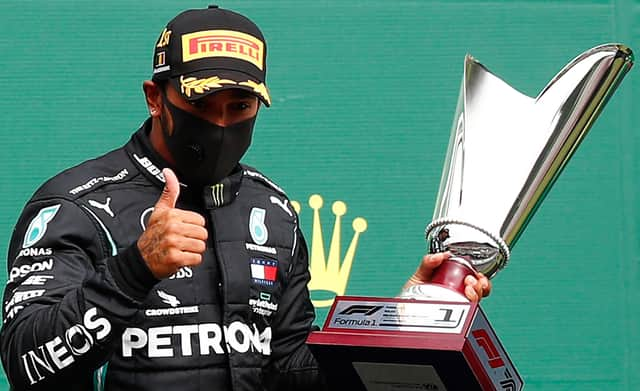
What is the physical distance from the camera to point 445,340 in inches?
65.7

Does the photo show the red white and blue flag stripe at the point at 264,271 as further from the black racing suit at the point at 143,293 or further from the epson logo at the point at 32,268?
the epson logo at the point at 32,268

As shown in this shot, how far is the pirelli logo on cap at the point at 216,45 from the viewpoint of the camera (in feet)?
5.75

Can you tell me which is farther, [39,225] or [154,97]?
[154,97]

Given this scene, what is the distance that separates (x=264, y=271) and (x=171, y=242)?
14.0 inches

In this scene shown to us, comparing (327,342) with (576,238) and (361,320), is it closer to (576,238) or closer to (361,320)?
(361,320)

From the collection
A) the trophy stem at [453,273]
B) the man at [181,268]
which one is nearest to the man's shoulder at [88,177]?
the man at [181,268]

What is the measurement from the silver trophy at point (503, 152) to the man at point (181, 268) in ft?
0.29

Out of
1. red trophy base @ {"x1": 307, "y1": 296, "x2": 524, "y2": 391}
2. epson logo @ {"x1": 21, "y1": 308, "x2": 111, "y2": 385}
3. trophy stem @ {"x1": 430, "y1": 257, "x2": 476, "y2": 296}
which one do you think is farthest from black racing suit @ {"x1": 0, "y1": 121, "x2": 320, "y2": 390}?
trophy stem @ {"x1": 430, "y1": 257, "x2": 476, "y2": 296}

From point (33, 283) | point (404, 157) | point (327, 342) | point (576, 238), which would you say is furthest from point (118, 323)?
point (576, 238)

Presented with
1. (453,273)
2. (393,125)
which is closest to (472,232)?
(453,273)

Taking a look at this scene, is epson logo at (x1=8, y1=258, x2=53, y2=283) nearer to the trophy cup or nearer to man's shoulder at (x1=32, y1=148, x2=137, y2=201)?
man's shoulder at (x1=32, y1=148, x2=137, y2=201)

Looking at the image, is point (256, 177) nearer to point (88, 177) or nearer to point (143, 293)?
point (88, 177)

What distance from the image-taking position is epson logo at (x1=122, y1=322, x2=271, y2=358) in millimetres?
1739

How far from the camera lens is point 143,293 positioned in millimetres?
1566
